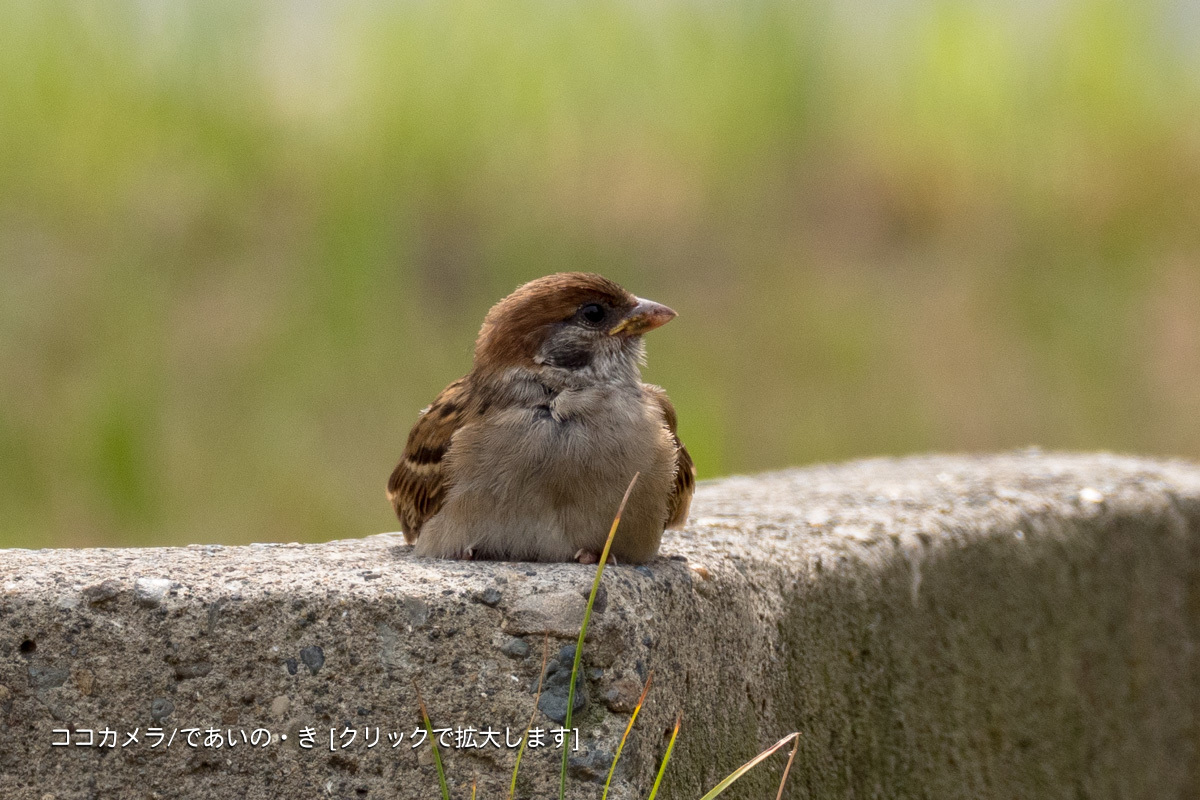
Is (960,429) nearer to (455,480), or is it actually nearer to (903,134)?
(903,134)

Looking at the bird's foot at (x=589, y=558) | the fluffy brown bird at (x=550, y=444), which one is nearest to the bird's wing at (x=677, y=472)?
the fluffy brown bird at (x=550, y=444)

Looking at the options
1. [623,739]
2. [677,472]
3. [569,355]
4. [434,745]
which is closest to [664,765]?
[623,739]

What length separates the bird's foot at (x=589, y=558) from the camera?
2674 millimetres

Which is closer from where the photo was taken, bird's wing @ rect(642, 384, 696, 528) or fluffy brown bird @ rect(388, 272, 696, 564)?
fluffy brown bird @ rect(388, 272, 696, 564)

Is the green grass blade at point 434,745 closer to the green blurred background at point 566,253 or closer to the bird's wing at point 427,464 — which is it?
the bird's wing at point 427,464

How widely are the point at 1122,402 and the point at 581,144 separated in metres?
2.92

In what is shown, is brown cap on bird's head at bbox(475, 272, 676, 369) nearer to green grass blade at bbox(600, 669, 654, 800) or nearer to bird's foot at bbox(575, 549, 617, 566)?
bird's foot at bbox(575, 549, 617, 566)

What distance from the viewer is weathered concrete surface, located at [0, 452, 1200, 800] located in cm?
242

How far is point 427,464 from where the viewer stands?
2.93 m

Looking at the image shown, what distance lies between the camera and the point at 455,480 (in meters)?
2.79

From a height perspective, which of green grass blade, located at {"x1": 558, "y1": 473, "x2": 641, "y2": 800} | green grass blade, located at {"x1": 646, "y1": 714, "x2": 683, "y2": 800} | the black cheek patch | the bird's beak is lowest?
green grass blade, located at {"x1": 646, "y1": 714, "x2": 683, "y2": 800}

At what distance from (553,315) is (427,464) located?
0.38 m

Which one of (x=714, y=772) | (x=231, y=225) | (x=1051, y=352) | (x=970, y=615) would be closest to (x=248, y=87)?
(x=231, y=225)

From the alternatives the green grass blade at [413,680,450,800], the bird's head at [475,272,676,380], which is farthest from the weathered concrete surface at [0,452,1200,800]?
the bird's head at [475,272,676,380]
